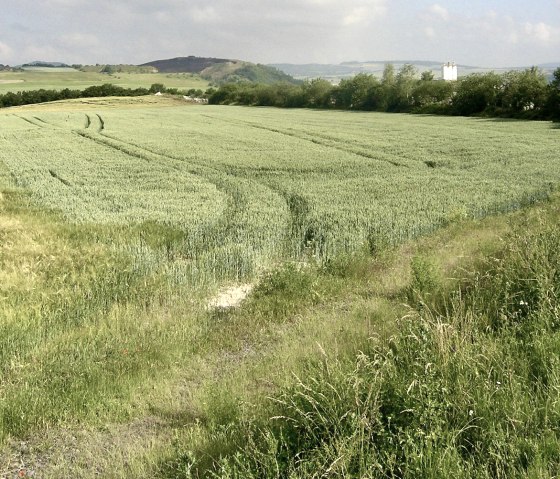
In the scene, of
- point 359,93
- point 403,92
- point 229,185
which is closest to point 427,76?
point 403,92

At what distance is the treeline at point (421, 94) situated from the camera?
60.3 m

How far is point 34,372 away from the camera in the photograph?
6.70 metres

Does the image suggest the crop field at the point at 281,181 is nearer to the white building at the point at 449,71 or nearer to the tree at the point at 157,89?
the white building at the point at 449,71

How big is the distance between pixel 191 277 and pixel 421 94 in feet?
254

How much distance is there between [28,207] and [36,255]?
706 centimetres

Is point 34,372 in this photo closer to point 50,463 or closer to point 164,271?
point 50,463

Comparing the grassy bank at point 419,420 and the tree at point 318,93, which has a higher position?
the tree at point 318,93

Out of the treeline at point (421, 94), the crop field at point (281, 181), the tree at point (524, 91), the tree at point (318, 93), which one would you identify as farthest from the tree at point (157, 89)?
the tree at point (524, 91)

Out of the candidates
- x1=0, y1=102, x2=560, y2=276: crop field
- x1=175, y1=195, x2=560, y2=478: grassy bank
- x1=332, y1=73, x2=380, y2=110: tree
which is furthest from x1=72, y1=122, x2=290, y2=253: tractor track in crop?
x1=332, y1=73, x2=380, y2=110: tree

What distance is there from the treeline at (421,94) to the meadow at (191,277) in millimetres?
36128

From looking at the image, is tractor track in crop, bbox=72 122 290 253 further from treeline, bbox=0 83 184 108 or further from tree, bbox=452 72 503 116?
treeline, bbox=0 83 184 108

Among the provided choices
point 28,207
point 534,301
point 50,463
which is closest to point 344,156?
point 28,207

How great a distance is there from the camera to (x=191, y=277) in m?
10.8

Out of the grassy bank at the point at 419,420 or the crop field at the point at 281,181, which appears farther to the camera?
A: the crop field at the point at 281,181
